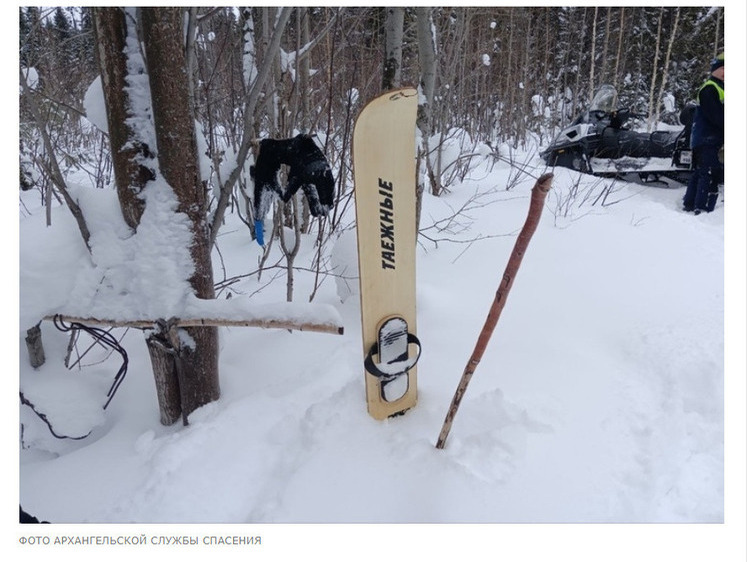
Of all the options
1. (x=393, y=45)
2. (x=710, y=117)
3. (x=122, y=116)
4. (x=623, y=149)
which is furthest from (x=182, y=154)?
(x=623, y=149)

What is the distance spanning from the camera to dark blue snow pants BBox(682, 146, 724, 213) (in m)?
4.52

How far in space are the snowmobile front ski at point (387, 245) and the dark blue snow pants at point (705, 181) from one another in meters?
4.53

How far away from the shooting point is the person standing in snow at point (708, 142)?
4.25 meters

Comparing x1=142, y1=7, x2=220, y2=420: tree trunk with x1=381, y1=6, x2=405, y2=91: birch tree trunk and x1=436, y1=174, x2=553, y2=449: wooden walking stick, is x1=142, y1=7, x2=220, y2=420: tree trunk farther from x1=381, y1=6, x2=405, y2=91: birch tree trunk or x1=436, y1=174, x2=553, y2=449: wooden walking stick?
x1=381, y1=6, x2=405, y2=91: birch tree trunk

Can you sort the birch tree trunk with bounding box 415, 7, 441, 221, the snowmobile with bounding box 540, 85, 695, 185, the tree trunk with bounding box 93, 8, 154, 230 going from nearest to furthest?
the tree trunk with bounding box 93, 8, 154, 230
the birch tree trunk with bounding box 415, 7, 441, 221
the snowmobile with bounding box 540, 85, 695, 185

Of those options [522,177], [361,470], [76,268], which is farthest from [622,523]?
[522,177]

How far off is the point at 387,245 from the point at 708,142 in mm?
4667

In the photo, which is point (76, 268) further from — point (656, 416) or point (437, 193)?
point (437, 193)

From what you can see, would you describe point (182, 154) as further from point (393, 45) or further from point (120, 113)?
point (393, 45)

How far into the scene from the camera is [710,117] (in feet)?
14.2

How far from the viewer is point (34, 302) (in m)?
1.46

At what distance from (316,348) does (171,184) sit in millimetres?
1006

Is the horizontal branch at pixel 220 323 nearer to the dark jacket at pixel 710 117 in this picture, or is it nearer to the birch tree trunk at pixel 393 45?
the birch tree trunk at pixel 393 45

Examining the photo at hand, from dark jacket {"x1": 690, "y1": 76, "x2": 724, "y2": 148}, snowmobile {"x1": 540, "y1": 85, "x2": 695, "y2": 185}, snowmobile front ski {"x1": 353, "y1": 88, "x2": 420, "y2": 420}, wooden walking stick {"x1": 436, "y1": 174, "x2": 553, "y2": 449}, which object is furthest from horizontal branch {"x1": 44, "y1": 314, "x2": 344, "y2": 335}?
snowmobile {"x1": 540, "y1": 85, "x2": 695, "y2": 185}
